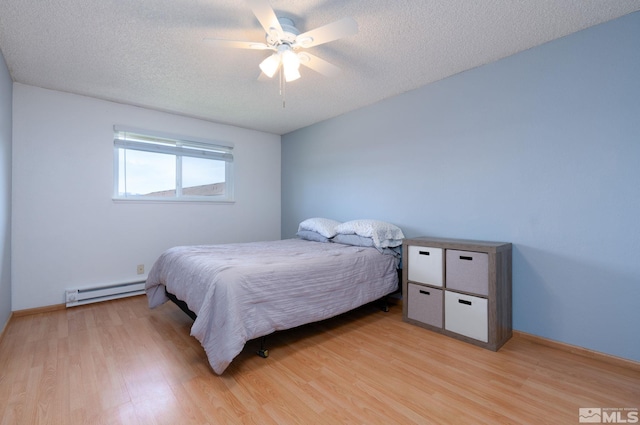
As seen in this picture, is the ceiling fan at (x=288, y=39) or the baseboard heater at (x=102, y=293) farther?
the baseboard heater at (x=102, y=293)

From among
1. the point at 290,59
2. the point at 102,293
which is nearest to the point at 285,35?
the point at 290,59

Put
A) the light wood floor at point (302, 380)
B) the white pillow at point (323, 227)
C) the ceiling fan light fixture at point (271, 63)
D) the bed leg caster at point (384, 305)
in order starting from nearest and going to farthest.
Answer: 1. the light wood floor at point (302, 380)
2. the ceiling fan light fixture at point (271, 63)
3. the bed leg caster at point (384, 305)
4. the white pillow at point (323, 227)

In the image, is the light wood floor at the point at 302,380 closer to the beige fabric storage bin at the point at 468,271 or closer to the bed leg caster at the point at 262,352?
the bed leg caster at the point at 262,352

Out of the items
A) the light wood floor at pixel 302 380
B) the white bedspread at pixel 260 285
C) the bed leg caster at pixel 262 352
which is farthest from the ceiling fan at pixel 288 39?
the light wood floor at pixel 302 380

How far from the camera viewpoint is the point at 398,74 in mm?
2660

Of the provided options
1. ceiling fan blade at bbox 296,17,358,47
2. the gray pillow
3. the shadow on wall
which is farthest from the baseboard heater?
the shadow on wall

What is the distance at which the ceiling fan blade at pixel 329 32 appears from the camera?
1617 millimetres

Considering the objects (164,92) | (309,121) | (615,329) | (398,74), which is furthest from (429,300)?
(164,92)

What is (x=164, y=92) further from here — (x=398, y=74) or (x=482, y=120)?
(x=482, y=120)

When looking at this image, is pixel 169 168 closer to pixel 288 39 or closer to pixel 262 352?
pixel 288 39

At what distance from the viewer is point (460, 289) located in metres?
2.29

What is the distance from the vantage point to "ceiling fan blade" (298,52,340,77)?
2.05m

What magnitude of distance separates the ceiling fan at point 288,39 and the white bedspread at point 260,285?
1496 millimetres

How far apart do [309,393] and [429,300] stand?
1.38 meters
